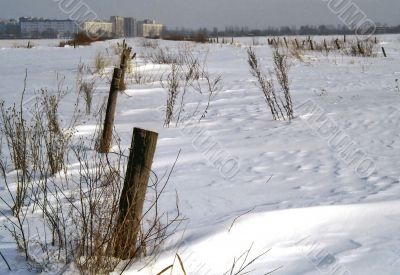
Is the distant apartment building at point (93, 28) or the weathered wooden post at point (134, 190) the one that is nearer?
the weathered wooden post at point (134, 190)

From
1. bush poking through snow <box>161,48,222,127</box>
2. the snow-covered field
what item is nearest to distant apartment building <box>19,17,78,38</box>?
bush poking through snow <box>161,48,222,127</box>

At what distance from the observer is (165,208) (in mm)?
3047

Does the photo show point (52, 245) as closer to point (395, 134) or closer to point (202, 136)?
point (202, 136)

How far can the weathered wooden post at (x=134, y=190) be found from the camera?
83.8 inches

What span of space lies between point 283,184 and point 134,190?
5.67ft

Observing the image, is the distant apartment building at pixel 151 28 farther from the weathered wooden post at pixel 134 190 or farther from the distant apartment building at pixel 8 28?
the weathered wooden post at pixel 134 190

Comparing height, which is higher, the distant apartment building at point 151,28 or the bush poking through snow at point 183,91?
the distant apartment building at point 151,28

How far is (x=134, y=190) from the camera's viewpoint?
2189 millimetres

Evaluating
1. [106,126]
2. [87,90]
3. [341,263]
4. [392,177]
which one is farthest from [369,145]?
[87,90]

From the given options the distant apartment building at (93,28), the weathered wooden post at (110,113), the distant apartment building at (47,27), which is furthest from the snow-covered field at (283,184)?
the distant apartment building at (47,27)

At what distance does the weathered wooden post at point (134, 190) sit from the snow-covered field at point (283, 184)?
0.14 m

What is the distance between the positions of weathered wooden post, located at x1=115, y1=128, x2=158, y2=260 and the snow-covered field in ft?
0.47

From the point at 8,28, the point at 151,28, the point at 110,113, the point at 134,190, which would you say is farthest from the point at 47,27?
the point at 151,28

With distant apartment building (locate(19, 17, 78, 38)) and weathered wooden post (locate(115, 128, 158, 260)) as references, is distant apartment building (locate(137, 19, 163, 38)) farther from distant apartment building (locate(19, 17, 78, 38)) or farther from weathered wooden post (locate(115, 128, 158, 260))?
weathered wooden post (locate(115, 128, 158, 260))
